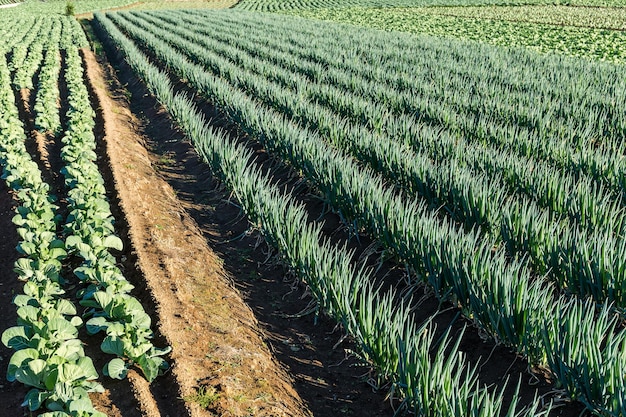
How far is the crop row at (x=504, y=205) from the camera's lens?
3314mm

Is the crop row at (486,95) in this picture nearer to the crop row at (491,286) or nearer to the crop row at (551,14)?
the crop row at (491,286)

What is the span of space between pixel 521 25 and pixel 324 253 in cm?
1924

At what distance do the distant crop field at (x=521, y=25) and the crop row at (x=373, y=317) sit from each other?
11481 mm

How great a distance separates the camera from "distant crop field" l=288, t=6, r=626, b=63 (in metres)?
15.7

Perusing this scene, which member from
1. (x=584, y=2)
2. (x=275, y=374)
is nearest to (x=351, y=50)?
(x=275, y=374)

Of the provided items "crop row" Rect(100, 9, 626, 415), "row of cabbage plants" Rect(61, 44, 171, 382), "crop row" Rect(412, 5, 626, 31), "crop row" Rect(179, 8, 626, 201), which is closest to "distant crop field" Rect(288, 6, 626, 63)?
"crop row" Rect(412, 5, 626, 31)

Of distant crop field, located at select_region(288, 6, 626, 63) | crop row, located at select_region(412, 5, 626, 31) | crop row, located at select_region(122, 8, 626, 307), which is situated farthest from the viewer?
crop row, located at select_region(412, 5, 626, 31)

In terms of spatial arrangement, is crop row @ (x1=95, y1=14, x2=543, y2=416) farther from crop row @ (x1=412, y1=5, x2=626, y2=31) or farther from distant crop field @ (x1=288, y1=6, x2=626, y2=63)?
crop row @ (x1=412, y1=5, x2=626, y2=31)

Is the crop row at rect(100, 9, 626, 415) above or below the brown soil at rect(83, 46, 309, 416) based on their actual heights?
above

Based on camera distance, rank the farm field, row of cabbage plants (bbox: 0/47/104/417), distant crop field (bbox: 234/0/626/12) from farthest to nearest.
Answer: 1. distant crop field (bbox: 234/0/626/12)
2. the farm field
3. row of cabbage plants (bbox: 0/47/104/417)

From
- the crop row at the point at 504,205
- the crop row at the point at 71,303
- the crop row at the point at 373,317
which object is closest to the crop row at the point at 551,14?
the crop row at the point at 504,205

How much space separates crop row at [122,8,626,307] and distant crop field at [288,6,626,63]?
31.9 ft

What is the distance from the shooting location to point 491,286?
10.00 feet

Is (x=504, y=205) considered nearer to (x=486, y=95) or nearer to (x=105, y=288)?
(x=105, y=288)
